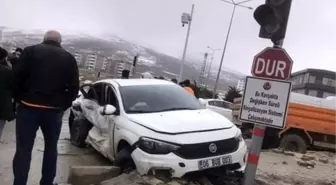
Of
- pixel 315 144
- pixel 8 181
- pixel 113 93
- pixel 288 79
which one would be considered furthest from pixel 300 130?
pixel 8 181

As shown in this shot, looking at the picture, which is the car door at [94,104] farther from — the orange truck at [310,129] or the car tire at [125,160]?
the orange truck at [310,129]

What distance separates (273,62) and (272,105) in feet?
1.75

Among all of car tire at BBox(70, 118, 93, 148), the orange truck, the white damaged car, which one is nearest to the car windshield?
the white damaged car

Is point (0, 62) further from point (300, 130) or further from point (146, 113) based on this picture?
point (300, 130)

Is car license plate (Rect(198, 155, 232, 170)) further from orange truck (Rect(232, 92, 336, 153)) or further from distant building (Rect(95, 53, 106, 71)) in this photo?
distant building (Rect(95, 53, 106, 71))

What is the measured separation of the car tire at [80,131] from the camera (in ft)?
32.0

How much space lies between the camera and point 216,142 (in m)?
6.61

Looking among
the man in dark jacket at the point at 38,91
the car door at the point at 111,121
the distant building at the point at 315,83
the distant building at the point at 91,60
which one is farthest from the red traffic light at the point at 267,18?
the distant building at the point at 91,60

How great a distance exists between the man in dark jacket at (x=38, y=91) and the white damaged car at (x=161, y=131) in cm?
155

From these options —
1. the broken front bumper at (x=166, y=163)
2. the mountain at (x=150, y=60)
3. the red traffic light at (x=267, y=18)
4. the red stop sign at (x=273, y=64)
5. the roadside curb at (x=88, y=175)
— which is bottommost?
the roadside curb at (x=88, y=175)

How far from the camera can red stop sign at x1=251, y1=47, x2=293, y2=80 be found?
19.5 feet

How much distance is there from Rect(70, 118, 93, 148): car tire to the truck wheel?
7.29 meters

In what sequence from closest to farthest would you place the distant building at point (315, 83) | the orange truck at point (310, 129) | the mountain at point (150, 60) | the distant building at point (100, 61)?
the orange truck at point (310, 129), the distant building at point (315, 83), the distant building at point (100, 61), the mountain at point (150, 60)

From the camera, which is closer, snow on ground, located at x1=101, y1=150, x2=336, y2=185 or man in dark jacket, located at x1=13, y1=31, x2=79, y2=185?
man in dark jacket, located at x1=13, y1=31, x2=79, y2=185
